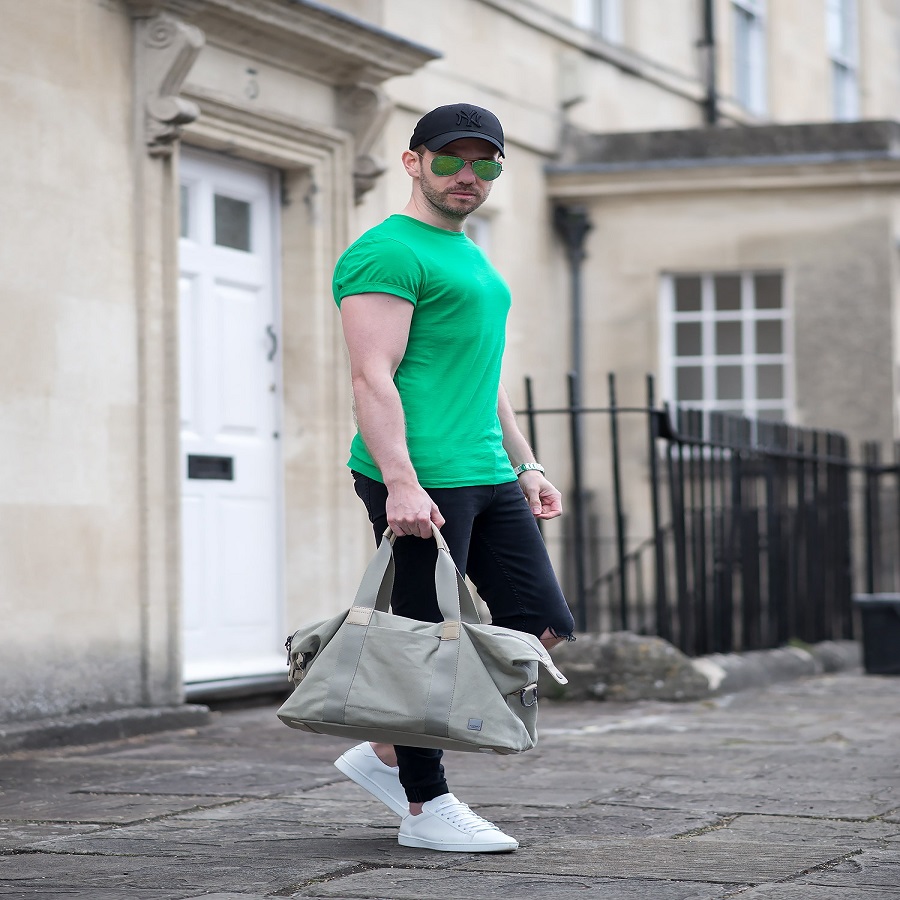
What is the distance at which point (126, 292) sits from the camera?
7375 mm

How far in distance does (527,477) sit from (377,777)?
0.87m

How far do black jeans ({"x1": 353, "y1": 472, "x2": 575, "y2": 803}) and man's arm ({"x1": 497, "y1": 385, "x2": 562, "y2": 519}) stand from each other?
0.45 feet

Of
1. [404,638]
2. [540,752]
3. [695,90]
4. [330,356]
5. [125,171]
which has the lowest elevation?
[540,752]

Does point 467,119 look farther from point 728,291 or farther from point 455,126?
point 728,291

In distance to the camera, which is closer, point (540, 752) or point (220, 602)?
point (540, 752)

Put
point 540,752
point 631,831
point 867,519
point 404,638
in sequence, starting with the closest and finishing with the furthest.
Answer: point 404,638, point 631,831, point 540,752, point 867,519

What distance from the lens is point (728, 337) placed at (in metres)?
12.6

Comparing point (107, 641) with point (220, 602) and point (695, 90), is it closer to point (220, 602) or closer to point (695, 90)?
point (220, 602)

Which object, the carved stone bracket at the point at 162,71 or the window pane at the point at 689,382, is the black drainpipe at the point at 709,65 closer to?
the window pane at the point at 689,382

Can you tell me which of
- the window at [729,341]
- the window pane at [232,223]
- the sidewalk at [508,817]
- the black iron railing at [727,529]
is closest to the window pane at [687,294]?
the window at [729,341]

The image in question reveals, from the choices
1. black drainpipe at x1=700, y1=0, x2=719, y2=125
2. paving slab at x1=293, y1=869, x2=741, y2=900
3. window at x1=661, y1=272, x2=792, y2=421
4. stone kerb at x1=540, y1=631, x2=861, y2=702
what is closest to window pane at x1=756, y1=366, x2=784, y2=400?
window at x1=661, y1=272, x2=792, y2=421

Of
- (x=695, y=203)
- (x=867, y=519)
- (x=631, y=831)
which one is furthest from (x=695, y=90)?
(x=631, y=831)

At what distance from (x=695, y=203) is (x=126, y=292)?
19.6 feet

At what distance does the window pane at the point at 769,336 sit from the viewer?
12.5 meters
